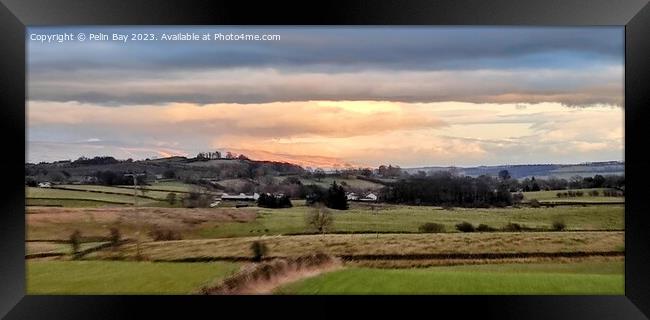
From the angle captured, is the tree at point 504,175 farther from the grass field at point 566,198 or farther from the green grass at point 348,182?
the green grass at point 348,182

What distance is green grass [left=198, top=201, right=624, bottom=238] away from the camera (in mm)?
3723

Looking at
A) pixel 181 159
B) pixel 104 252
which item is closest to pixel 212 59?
pixel 181 159

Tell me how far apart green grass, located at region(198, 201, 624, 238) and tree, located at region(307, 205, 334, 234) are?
0.03m

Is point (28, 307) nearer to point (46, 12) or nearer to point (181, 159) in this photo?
point (181, 159)

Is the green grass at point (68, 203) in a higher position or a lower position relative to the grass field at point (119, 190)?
lower

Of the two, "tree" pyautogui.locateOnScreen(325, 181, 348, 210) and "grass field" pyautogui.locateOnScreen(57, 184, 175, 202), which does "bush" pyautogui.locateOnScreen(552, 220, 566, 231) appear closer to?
"tree" pyautogui.locateOnScreen(325, 181, 348, 210)

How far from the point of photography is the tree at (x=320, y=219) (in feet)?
12.2

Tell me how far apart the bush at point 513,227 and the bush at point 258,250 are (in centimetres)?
152

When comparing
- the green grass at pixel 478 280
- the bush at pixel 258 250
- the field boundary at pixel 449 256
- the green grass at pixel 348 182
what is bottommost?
the green grass at pixel 478 280

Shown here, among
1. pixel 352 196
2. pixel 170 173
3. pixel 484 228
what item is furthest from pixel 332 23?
pixel 484 228

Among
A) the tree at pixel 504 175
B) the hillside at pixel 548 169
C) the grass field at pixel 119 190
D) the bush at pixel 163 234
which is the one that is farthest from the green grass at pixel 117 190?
the tree at pixel 504 175

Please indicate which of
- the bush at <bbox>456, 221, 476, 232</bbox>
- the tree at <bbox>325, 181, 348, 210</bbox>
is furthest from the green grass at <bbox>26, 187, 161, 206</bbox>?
the bush at <bbox>456, 221, 476, 232</bbox>

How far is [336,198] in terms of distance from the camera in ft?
12.2

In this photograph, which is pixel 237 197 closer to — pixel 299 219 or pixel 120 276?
pixel 299 219
